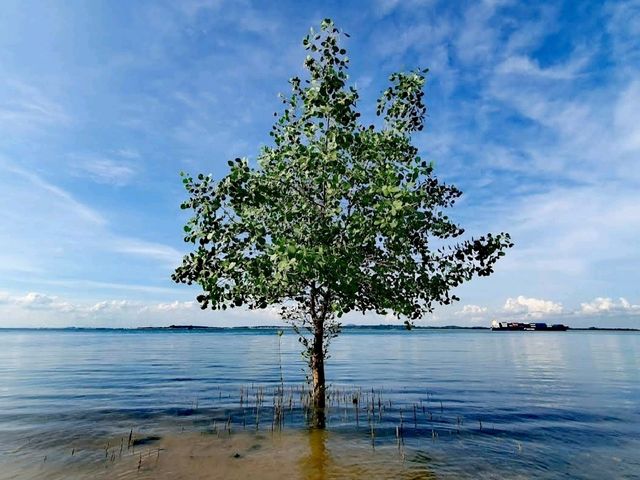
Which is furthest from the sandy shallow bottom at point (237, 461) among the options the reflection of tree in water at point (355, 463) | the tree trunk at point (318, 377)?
the tree trunk at point (318, 377)

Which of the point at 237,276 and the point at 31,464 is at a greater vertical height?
the point at 237,276

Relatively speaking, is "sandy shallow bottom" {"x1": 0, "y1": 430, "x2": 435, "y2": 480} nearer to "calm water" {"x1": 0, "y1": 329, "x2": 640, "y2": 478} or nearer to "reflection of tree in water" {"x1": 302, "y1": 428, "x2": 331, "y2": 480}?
"reflection of tree in water" {"x1": 302, "y1": 428, "x2": 331, "y2": 480}

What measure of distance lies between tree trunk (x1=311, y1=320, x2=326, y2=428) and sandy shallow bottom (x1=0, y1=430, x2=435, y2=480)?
220 cm

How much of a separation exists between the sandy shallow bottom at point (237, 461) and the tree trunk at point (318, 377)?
220 cm

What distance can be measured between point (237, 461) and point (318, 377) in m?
7.59

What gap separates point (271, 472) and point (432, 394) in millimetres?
24960

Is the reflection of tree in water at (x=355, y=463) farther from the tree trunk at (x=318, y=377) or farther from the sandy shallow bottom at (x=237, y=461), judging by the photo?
the tree trunk at (x=318, y=377)

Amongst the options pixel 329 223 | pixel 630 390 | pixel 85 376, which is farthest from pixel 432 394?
pixel 85 376

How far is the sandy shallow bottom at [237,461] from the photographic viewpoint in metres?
16.7

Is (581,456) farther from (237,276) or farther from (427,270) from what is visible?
(237,276)

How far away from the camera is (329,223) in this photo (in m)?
21.7

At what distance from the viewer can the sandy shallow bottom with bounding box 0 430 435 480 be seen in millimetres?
16703

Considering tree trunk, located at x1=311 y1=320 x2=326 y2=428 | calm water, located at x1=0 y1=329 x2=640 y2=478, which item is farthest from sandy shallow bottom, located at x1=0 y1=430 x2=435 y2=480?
tree trunk, located at x1=311 y1=320 x2=326 y2=428

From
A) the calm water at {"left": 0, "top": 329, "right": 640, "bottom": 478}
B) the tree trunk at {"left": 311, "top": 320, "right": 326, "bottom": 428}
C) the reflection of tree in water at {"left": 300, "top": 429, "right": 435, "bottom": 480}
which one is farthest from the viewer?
the tree trunk at {"left": 311, "top": 320, "right": 326, "bottom": 428}
